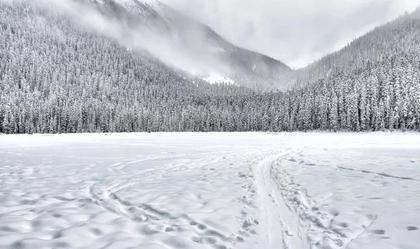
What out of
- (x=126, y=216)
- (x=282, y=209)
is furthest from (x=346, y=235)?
(x=126, y=216)

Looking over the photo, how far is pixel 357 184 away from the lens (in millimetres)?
12945

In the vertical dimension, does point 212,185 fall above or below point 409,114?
below

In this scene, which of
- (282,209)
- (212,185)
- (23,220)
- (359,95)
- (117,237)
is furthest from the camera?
(359,95)

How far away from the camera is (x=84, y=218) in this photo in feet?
25.9

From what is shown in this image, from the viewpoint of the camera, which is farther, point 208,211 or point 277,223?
point 208,211

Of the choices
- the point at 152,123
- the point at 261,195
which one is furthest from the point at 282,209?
the point at 152,123

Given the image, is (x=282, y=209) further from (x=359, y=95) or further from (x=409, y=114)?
(x=359, y=95)

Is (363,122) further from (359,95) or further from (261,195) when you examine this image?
(261,195)

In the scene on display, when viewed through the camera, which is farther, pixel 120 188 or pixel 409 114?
pixel 409 114

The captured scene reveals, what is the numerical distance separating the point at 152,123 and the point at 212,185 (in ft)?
502

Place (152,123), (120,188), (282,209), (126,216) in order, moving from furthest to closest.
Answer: (152,123) < (120,188) < (282,209) < (126,216)

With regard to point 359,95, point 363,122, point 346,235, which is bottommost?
point 346,235

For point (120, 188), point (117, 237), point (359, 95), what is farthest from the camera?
point (359, 95)

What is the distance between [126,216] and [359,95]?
348 ft
